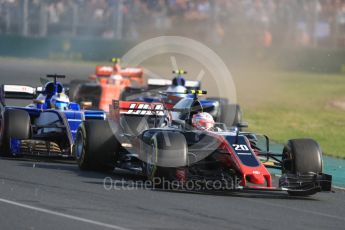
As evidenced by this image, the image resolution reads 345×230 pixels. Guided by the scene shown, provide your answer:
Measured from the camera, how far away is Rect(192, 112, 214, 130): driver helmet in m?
14.7

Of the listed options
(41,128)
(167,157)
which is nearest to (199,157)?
(167,157)

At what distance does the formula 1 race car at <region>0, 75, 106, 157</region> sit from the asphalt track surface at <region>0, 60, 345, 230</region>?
161 cm

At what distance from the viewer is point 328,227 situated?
11.0 m

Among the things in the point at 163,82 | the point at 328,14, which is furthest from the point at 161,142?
the point at 328,14

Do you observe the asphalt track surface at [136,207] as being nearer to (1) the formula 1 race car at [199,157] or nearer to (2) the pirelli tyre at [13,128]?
(1) the formula 1 race car at [199,157]

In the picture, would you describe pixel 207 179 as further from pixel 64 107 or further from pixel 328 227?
pixel 64 107

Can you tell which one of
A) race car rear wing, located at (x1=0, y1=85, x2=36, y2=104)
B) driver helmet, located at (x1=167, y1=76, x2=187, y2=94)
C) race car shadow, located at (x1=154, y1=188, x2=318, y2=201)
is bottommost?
race car shadow, located at (x1=154, y1=188, x2=318, y2=201)

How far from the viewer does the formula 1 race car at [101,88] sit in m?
28.9

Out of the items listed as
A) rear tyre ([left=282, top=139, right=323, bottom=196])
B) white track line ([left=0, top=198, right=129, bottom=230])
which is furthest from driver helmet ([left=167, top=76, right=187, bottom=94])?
white track line ([left=0, top=198, right=129, bottom=230])

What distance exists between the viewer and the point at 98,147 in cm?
1547

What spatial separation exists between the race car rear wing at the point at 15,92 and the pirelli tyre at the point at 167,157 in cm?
636

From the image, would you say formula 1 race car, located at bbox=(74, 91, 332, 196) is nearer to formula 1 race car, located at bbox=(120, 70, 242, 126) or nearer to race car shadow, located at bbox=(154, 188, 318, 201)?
race car shadow, located at bbox=(154, 188, 318, 201)

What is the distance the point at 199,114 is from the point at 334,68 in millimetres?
32173

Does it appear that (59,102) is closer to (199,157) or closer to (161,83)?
(199,157)
